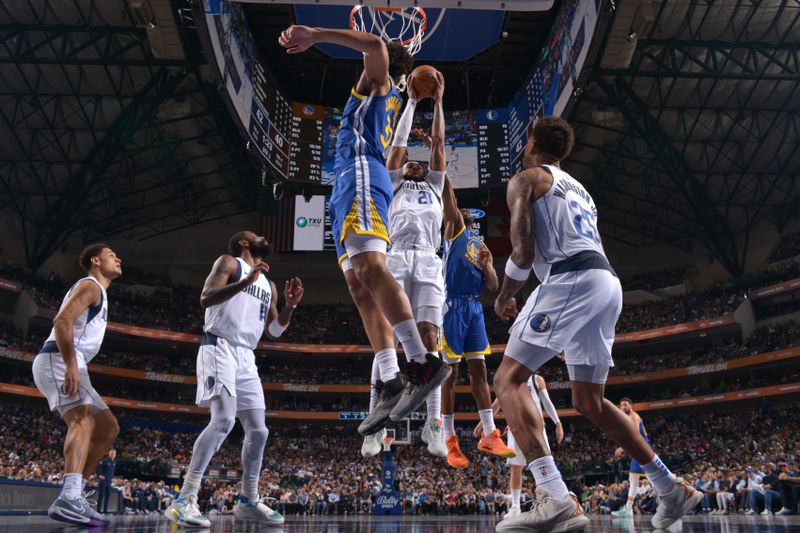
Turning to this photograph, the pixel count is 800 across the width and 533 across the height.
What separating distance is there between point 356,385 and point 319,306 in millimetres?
6082

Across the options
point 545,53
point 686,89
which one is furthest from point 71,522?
point 686,89

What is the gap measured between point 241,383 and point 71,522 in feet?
5.41

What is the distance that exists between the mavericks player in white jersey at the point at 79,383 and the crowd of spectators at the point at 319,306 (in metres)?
29.6

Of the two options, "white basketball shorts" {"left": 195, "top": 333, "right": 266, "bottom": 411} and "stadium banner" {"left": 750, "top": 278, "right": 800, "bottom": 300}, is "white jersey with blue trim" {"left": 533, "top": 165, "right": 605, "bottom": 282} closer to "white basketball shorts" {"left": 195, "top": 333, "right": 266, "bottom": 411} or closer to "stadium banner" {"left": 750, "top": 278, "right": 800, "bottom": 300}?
"white basketball shorts" {"left": 195, "top": 333, "right": 266, "bottom": 411}

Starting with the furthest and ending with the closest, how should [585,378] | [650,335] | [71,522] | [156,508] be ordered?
[650,335] < [156,508] < [71,522] < [585,378]

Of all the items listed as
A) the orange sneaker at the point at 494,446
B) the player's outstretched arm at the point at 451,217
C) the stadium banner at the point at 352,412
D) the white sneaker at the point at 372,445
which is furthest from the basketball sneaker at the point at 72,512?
the stadium banner at the point at 352,412

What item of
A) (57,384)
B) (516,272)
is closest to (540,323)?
(516,272)

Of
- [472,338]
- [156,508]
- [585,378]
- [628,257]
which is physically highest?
[628,257]

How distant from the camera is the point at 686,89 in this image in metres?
25.6

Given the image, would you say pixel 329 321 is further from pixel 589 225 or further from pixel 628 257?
pixel 589 225

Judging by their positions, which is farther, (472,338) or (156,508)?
(156,508)

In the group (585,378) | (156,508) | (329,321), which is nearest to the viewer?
(585,378)

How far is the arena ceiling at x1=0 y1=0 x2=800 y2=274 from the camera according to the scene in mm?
21062

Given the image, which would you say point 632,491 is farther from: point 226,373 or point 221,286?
point 221,286
